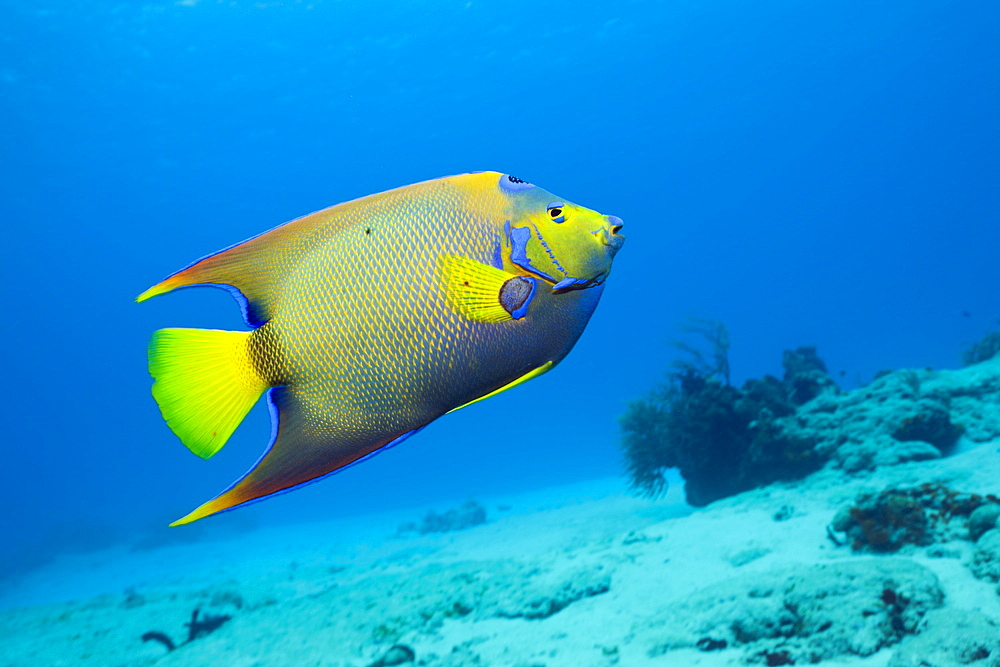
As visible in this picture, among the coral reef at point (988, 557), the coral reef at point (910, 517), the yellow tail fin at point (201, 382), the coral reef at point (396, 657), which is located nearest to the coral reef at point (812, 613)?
the coral reef at point (988, 557)

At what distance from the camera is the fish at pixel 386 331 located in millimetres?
731

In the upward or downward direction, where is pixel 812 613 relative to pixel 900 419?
downward

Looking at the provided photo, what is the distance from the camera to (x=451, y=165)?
70625 millimetres

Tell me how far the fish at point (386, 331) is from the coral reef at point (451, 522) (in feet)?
47.6

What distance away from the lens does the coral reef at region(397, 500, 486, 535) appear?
15.0 meters

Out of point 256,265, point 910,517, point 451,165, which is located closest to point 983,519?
point 910,517

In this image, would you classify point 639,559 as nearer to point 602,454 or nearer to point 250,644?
point 250,644

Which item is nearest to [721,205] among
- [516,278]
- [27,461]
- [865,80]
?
[865,80]

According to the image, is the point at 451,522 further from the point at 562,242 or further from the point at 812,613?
the point at 562,242

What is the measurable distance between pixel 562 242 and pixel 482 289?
0.14 metres

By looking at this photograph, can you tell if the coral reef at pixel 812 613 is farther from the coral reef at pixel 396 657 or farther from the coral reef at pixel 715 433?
the coral reef at pixel 715 433

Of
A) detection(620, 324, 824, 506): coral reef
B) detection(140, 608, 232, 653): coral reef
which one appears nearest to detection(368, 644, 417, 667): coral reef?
detection(140, 608, 232, 653): coral reef

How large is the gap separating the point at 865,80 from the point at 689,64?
31942 mm

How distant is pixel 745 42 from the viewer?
5603 centimetres
